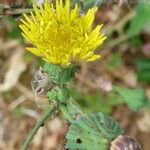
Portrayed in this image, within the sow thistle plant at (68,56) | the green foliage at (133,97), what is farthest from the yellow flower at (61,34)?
the green foliage at (133,97)

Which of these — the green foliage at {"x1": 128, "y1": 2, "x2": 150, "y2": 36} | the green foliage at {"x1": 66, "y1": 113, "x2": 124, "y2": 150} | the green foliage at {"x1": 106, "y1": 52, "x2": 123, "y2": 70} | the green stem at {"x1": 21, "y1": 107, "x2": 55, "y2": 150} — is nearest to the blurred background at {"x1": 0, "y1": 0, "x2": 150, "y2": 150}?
the green foliage at {"x1": 106, "y1": 52, "x2": 123, "y2": 70}

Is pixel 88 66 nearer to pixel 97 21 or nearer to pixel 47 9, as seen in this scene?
pixel 97 21

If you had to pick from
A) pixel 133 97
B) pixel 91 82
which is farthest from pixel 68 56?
pixel 91 82

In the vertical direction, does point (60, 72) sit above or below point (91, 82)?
above

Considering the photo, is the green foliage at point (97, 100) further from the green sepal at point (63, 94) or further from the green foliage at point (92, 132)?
the green foliage at point (92, 132)

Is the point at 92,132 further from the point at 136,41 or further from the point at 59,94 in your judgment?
the point at 136,41

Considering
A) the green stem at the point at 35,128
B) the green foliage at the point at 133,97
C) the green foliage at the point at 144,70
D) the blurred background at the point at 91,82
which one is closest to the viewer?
the green stem at the point at 35,128

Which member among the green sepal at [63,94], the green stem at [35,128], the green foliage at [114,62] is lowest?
the green foliage at [114,62]
